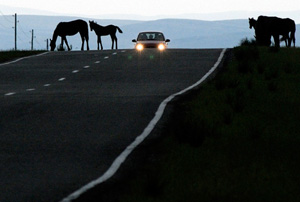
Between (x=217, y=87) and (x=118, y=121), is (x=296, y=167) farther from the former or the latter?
(x=217, y=87)

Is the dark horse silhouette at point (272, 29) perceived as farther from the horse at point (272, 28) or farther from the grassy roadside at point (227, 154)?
the grassy roadside at point (227, 154)

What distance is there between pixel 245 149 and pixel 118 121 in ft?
13.4

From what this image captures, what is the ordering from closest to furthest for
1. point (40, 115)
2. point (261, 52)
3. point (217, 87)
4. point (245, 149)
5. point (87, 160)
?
point (87, 160)
point (245, 149)
point (40, 115)
point (217, 87)
point (261, 52)

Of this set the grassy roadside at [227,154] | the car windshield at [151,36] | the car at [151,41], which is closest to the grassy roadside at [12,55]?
the car at [151,41]

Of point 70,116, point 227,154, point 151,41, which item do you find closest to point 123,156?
point 227,154

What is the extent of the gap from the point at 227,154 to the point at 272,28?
4558 centimetres

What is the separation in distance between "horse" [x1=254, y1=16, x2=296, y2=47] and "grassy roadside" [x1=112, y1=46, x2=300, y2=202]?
34.4 meters

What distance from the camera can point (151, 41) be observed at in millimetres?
55094

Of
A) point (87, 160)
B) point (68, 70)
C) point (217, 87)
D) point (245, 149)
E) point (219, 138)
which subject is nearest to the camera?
point (87, 160)

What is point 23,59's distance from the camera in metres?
45.0

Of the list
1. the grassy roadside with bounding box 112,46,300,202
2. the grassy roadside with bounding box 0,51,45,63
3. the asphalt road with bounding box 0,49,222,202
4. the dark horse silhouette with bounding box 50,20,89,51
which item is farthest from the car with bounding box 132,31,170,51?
the grassy roadside with bounding box 112,46,300,202

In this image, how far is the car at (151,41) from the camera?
180 feet

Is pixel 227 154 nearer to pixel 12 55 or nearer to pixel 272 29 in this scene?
pixel 12 55

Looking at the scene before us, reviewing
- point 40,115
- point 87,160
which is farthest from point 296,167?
point 40,115
